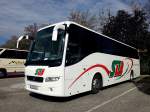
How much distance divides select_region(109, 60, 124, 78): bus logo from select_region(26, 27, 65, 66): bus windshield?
4.88 meters

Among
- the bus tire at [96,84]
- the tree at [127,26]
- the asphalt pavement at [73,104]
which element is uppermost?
the tree at [127,26]

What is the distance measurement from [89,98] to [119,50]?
17.4 ft

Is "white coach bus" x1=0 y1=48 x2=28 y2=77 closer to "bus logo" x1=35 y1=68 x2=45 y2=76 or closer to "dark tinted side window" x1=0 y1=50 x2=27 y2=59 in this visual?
"dark tinted side window" x1=0 y1=50 x2=27 y2=59

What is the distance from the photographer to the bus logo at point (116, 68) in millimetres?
A: 11704

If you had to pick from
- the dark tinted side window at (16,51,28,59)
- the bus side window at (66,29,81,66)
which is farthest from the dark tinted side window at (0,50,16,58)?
the bus side window at (66,29,81,66)

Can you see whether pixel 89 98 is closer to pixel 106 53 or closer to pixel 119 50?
pixel 106 53

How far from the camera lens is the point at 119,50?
12844 mm

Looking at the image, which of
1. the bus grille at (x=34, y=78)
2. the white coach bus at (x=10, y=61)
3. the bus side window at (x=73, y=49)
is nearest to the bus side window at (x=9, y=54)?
the white coach bus at (x=10, y=61)

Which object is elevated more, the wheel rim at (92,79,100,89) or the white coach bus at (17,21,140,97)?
the white coach bus at (17,21,140,97)

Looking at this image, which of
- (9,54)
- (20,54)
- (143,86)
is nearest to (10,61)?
(9,54)

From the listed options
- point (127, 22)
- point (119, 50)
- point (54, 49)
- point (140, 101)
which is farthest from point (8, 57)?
point (127, 22)

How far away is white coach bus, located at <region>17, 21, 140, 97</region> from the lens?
727cm

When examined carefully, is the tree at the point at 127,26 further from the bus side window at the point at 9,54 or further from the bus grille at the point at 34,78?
the bus grille at the point at 34,78

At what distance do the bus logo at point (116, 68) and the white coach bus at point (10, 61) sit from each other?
9.81 meters
